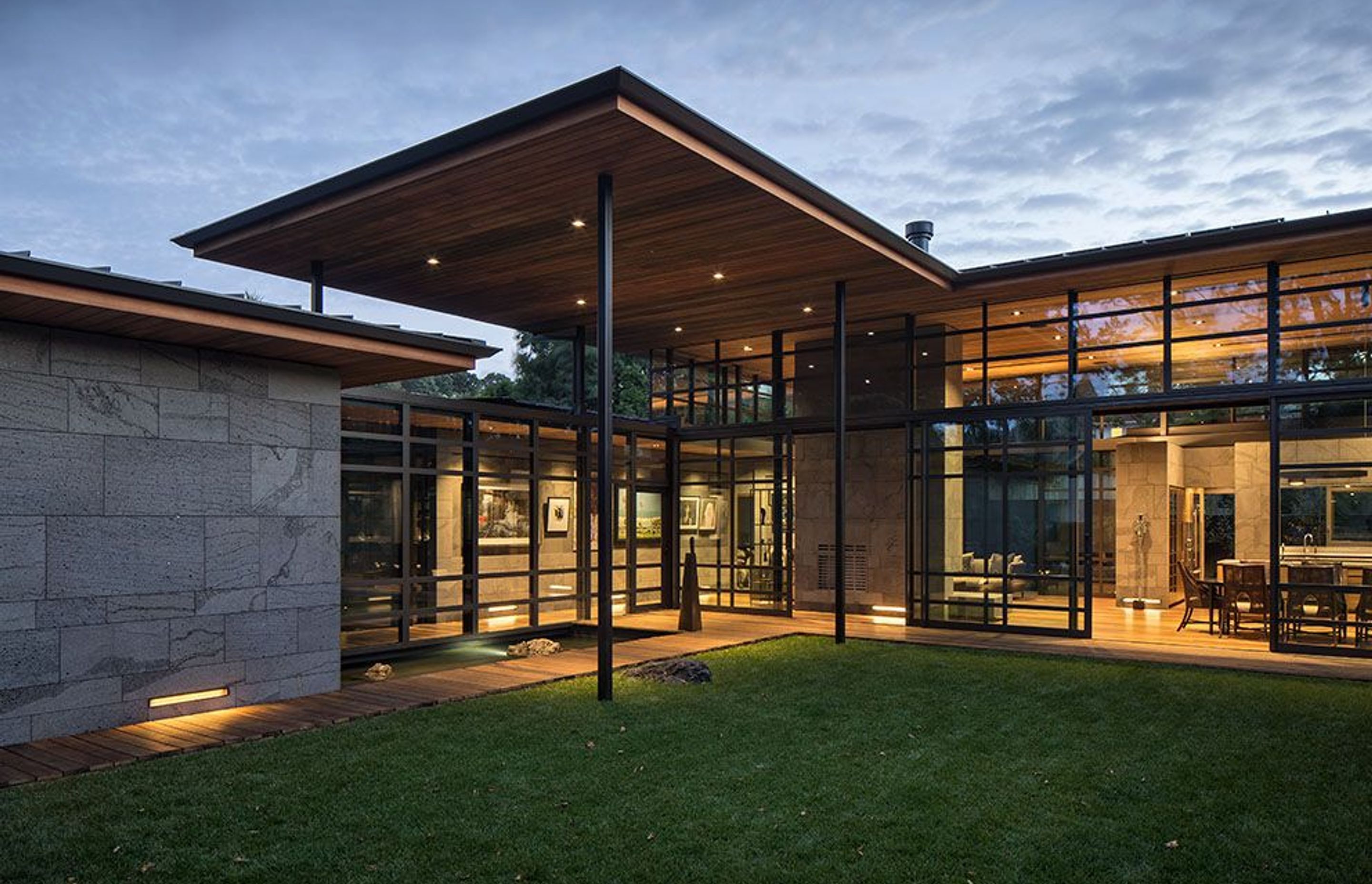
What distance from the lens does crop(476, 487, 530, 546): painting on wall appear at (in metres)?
12.6

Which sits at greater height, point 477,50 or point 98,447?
point 477,50

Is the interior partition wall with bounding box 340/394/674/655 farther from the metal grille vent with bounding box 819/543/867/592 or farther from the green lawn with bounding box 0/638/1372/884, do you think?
the green lawn with bounding box 0/638/1372/884

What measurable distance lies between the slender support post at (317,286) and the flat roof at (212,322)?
133 inches

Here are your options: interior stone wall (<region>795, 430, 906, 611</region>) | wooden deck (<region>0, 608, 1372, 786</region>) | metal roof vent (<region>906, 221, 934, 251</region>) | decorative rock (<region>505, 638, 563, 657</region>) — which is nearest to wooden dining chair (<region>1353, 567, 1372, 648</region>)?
wooden deck (<region>0, 608, 1372, 786</region>)

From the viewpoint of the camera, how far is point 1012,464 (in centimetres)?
1330

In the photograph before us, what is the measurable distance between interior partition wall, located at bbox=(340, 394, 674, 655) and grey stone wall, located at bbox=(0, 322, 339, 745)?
2145mm

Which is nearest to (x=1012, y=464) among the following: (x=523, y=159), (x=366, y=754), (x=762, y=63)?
(x=523, y=159)

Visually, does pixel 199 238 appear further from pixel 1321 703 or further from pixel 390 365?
pixel 1321 703

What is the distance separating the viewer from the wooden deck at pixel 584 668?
653 cm

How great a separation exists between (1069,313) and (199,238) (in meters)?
11.2

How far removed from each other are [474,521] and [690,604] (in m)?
3.24

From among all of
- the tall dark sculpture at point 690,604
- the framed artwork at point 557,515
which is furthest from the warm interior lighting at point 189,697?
the tall dark sculpture at point 690,604

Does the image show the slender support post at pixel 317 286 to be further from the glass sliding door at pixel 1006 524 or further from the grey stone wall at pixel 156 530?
the glass sliding door at pixel 1006 524

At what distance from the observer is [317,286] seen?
40.1 feet
